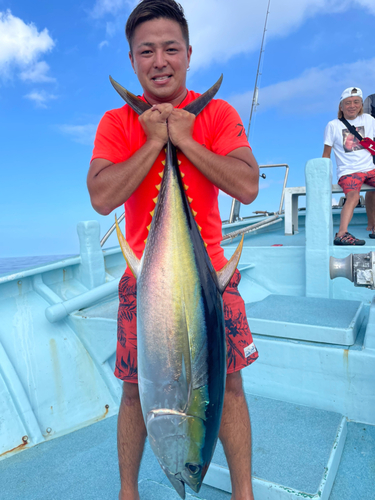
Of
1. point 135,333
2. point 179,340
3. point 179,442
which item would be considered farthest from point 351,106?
point 179,442

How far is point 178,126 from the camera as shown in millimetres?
955

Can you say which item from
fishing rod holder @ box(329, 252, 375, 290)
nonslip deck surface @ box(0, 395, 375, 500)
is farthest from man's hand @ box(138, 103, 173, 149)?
nonslip deck surface @ box(0, 395, 375, 500)

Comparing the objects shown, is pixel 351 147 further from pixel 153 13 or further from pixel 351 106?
pixel 153 13

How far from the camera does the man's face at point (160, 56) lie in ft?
3.36

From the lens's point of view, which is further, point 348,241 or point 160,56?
point 348,241

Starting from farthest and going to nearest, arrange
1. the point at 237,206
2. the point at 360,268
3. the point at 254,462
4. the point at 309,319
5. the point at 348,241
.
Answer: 1. the point at 237,206
2. the point at 348,241
3. the point at 309,319
4. the point at 360,268
5. the point at 254,462

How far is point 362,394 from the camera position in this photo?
1.99 metres

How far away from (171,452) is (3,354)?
2039 millimetres

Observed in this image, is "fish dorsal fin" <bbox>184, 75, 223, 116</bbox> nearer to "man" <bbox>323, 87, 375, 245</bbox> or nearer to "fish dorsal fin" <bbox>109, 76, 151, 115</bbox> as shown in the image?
"fish dorsal fin" <bbox>109, 76, 151, 115</bbox>

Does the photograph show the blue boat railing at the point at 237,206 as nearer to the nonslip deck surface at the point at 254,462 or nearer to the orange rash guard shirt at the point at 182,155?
the nonslip deck surface at the point at 254,462

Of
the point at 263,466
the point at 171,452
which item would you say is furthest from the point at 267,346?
the point at 171,452

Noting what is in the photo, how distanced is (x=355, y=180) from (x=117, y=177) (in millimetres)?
3524

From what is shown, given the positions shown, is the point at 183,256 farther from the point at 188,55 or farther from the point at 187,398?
the point at 188,55

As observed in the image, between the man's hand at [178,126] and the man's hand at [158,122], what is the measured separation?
14mm
